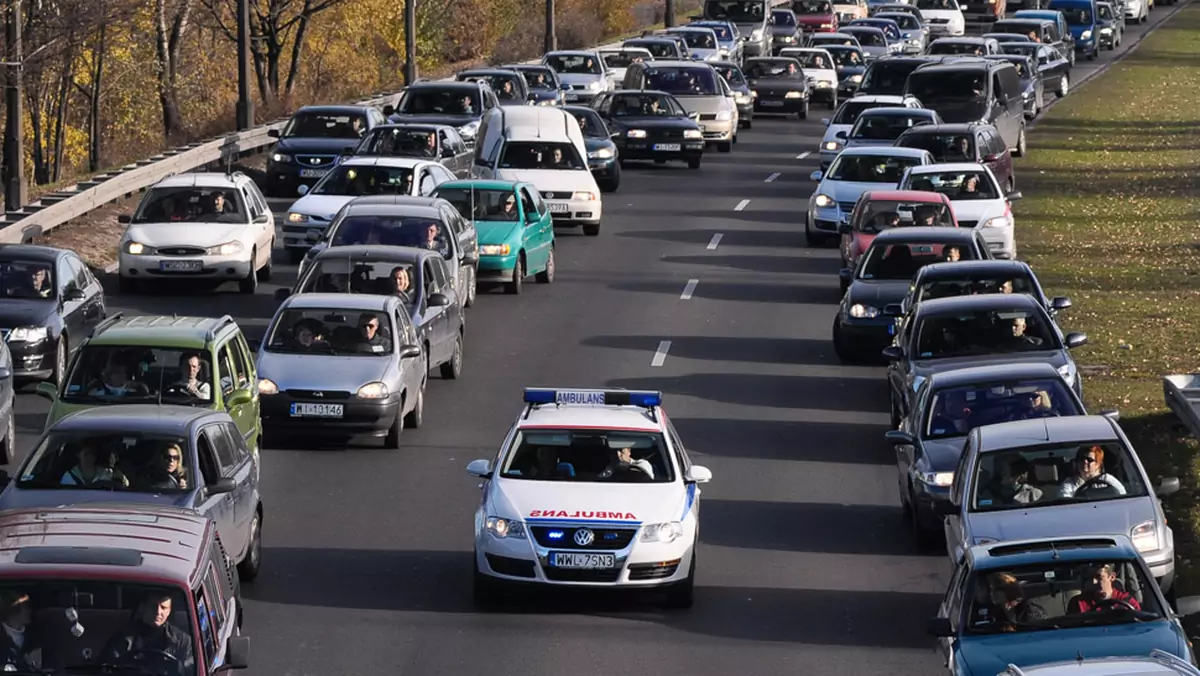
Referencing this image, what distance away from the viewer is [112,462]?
16297mm

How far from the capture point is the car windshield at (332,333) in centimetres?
2323

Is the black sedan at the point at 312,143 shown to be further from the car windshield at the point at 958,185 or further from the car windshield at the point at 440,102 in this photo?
the car windshield at the point at 958,185

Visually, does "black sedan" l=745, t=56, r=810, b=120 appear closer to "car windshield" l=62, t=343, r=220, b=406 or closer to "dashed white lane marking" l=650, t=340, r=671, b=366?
"dashed white lane marking" l=650, t=340, r=671, b=366

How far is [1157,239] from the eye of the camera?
133ft

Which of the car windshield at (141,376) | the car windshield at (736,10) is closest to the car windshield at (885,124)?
the car windshield at (141,376)

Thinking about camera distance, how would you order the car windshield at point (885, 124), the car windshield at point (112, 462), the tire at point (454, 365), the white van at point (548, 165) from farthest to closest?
the car windshield at point (885, 124) < the white van at point (548, 165) < the tire at point (454, 365) < the car windshield at point (112, 462)

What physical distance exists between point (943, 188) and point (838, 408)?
10.2 m

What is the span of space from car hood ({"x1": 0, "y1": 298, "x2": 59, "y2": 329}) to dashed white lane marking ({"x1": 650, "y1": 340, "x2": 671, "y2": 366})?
272 inches

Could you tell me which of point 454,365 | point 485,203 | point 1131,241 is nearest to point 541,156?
point 485,203

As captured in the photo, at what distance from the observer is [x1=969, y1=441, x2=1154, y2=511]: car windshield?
16.5m

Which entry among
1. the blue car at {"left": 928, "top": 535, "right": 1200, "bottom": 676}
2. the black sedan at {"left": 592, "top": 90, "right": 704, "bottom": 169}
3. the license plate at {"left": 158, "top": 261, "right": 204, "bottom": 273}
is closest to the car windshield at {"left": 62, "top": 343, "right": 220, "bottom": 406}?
the blue car at {"left": 928, "top": 535, "right": 1200, "bottom": 676}

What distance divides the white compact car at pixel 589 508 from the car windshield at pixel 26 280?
9.72m

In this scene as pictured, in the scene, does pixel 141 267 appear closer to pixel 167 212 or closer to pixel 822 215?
pixel 167 212

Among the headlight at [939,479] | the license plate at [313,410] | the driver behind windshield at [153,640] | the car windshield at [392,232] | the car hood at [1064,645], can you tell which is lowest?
the license plate at [313,410]
